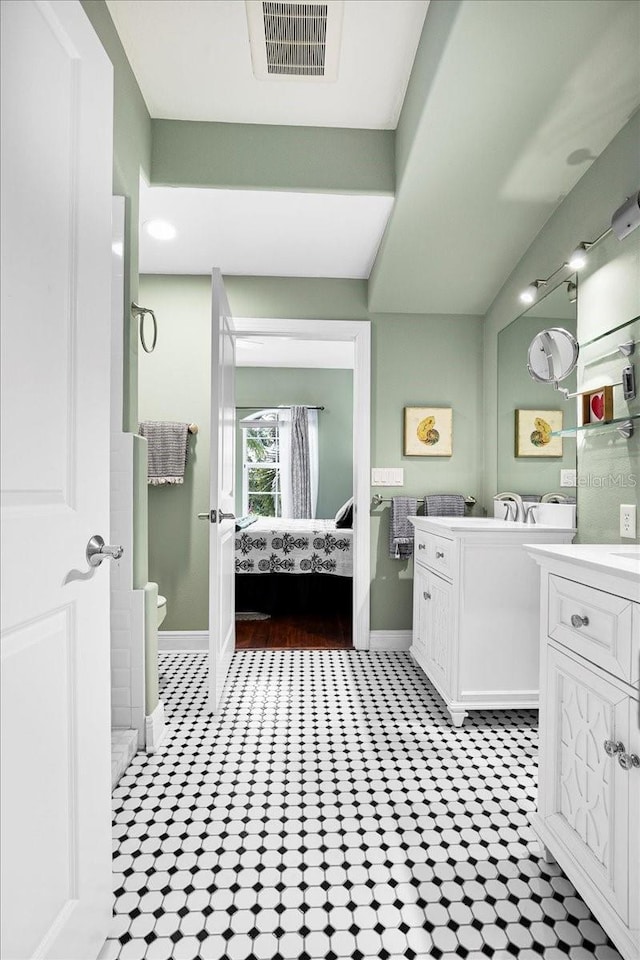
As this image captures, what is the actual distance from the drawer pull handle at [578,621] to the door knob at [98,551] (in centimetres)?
110

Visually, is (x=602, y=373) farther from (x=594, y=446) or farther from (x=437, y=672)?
(x=437, y=672)

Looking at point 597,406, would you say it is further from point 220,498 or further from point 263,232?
point 263,232

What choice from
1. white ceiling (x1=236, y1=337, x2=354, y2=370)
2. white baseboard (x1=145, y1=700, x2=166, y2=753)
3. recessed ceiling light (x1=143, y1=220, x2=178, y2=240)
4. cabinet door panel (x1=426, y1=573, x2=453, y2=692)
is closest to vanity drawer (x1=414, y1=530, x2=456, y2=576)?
cabinet door panel (x1=426, y1=573, x2=453, y2=692)

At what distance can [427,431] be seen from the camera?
10.5 ft

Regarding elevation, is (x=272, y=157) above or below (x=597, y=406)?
above

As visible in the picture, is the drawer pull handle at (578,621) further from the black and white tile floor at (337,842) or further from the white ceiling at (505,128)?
the white ceiling at (505,128)

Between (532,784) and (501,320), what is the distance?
2324 mm

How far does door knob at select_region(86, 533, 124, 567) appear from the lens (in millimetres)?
1060

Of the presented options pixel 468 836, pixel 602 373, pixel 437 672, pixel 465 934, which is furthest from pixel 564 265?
pixel 465 934

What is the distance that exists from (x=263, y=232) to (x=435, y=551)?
6.13 feet

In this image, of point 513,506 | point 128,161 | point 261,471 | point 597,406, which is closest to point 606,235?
point 597,406

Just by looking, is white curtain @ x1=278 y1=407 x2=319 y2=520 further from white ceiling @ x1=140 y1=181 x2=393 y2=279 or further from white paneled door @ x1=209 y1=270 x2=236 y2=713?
white paneled door @ x1=209 y1=270 x2=236 y2=713

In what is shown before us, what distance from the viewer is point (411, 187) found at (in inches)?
85.1

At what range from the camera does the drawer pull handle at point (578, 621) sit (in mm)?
1254
